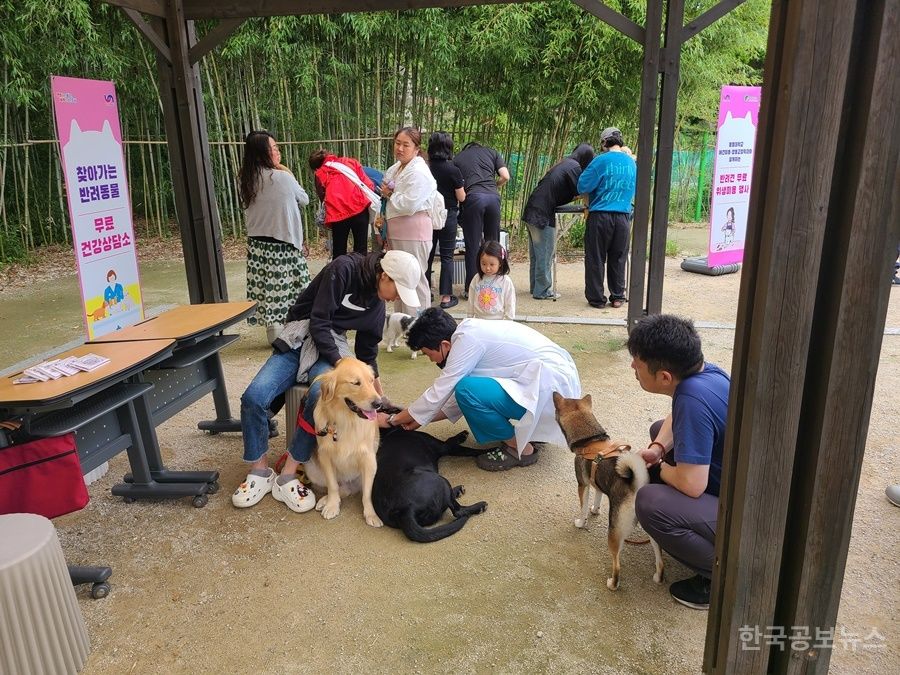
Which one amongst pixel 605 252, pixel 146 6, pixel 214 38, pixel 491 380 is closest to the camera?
pixel 491 380

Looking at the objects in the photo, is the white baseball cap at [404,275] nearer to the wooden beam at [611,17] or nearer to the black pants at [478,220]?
the wooden beam at [611,17]

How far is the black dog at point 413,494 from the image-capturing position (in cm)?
294

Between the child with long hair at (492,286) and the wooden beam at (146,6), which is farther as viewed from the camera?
the child with long hair at (492,286)

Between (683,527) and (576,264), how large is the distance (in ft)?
23.4

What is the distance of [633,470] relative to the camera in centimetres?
247

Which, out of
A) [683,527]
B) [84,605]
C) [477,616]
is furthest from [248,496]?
[683,527]

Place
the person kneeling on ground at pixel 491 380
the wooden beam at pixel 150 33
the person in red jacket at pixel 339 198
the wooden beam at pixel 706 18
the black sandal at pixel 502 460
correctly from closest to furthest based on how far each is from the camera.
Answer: the person kneeling on ground at pixel 491 380 → the black sandal at pixel 502 460 → the wooden beam at pixel 150 33 → the wooden beam at pixel 706 18 → the person in red jacket at pixel 339 198

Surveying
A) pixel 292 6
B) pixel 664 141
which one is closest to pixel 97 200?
pixel 292 6

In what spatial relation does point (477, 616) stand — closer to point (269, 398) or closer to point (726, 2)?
point (269, 398)

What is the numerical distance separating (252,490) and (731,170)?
167 inches

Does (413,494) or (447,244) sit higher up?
(447,244)

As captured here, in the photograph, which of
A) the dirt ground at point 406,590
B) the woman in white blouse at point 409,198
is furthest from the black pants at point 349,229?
the dirt ground at point 406,590

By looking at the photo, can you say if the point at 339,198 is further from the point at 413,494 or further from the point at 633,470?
the point at 633,470

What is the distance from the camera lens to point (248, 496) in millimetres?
3266
